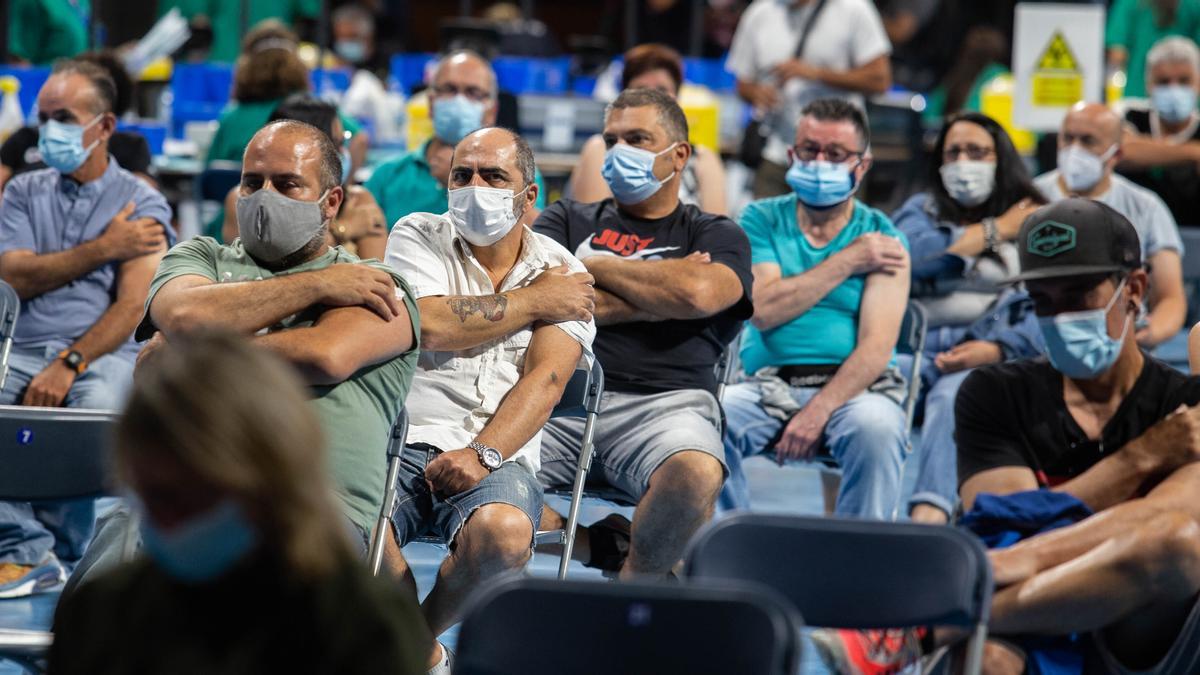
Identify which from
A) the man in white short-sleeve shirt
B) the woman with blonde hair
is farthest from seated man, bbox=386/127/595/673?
the man in white short-sleeve shirt

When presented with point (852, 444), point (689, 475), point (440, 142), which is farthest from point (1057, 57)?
point (689, 475)

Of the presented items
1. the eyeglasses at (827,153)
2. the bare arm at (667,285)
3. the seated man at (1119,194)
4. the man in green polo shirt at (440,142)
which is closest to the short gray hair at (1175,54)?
the seated man at (1119,194)

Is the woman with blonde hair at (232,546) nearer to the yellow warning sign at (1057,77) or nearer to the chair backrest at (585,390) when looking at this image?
the chair backrest at (585,390)

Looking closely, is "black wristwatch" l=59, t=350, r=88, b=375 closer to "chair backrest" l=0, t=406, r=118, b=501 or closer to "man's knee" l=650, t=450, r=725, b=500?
"chair backrest" l=0, t=406, r=118, b=501

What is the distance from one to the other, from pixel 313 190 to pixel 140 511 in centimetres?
193

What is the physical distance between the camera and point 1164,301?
560cm

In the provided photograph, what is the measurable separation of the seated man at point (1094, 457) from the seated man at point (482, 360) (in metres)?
1.03

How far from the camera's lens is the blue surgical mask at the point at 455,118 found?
5.71 m

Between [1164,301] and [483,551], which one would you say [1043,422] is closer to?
[483,551]

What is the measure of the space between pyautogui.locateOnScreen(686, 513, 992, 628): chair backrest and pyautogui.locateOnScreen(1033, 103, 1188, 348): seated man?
307 centimetres

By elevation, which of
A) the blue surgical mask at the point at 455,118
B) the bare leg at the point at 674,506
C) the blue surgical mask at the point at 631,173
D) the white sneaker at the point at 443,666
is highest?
the blue surgical mask at the point at 455,118

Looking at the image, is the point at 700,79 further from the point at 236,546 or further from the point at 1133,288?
the point at 236,546

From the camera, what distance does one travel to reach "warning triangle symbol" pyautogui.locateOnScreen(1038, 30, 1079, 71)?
7.65 m

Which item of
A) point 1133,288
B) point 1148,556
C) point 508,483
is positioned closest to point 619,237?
point 508,483
